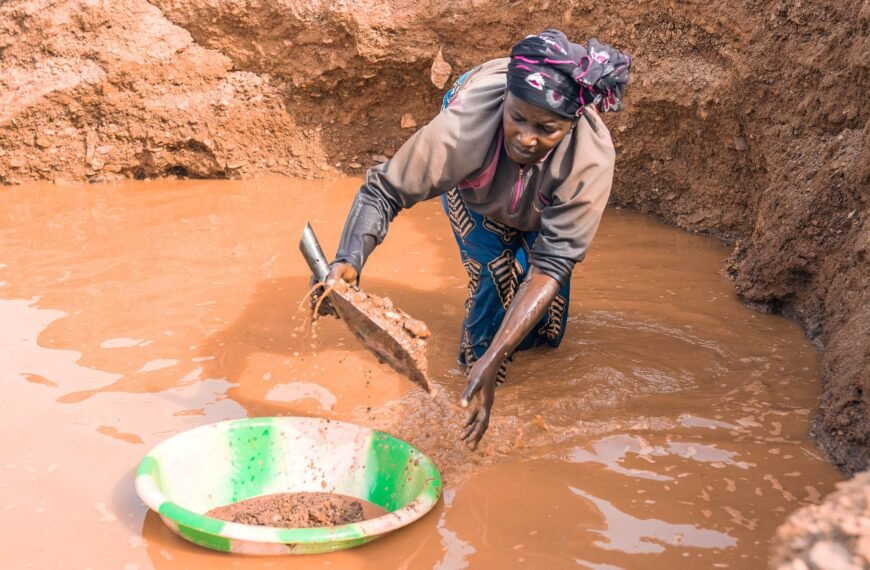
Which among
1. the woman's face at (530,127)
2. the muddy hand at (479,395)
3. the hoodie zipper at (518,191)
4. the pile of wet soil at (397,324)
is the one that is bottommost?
the muddy hand at (479,395)

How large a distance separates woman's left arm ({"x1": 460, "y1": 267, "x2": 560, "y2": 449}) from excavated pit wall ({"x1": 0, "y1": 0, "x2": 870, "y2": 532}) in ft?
4.84

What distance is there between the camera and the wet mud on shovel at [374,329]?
2.88 meters

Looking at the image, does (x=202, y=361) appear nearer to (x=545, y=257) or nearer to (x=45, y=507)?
(x=45, y=507)

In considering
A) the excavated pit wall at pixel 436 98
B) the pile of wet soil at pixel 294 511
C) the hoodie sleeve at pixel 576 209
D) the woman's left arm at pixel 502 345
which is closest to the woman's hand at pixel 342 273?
the woman's left arm at pixel 502 345

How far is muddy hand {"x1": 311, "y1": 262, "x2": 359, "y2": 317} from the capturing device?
115 inches

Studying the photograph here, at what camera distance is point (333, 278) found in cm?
290

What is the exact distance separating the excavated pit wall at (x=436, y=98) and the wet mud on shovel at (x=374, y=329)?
6.21 ft

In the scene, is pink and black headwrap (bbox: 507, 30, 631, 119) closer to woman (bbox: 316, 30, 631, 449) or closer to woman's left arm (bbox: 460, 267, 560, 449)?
woman (bbox: 316, 30, 631, 449)

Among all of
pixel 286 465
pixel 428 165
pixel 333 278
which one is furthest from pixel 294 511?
pixel 428 165

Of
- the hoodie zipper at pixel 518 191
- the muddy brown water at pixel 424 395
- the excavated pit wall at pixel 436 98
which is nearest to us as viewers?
the muddy brown water at pixel 424 395

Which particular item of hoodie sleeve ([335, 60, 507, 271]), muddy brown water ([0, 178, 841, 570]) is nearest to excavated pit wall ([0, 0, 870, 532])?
muddy brown water ([0, 178, 841, 570])

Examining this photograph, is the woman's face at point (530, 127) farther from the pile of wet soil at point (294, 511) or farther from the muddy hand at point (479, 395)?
the pile of wet soil at point (294, 511)

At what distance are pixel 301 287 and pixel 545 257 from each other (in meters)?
1.88

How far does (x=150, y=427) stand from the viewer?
3.37 meters
